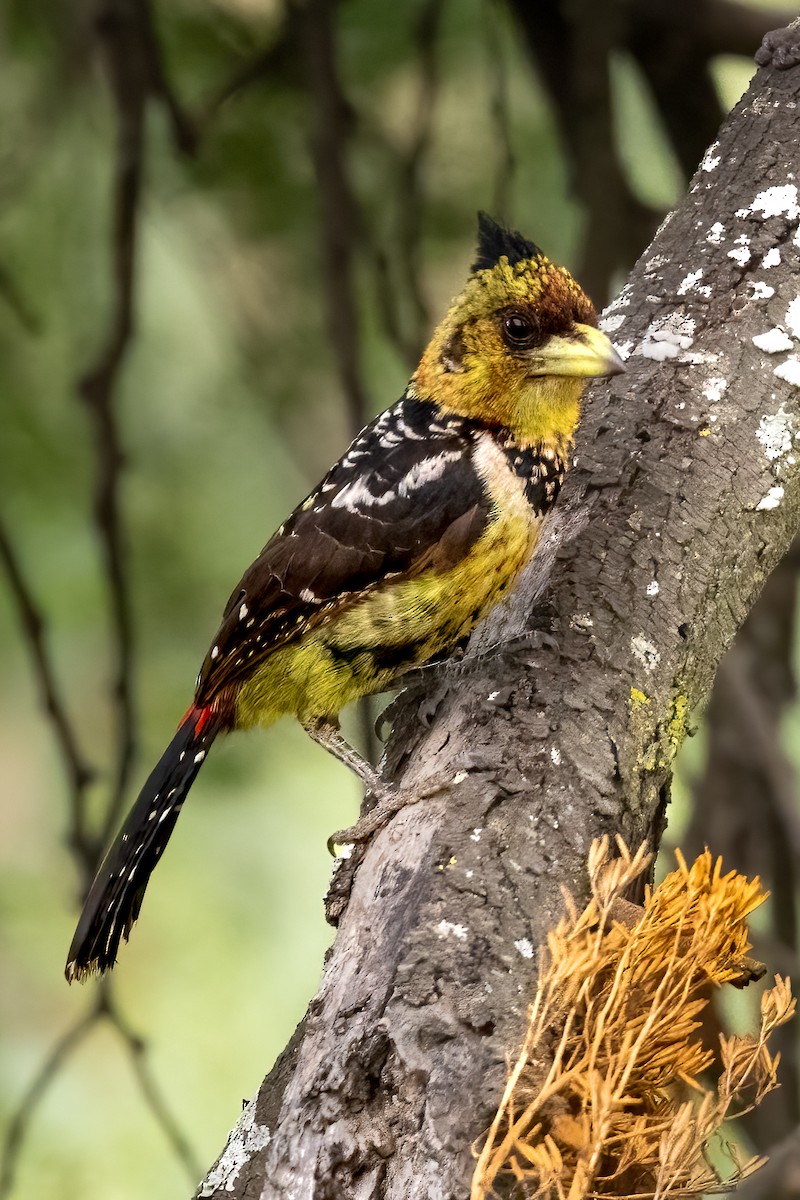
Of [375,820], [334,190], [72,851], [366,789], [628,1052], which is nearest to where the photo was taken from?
[628,1052]

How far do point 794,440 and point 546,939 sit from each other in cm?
72

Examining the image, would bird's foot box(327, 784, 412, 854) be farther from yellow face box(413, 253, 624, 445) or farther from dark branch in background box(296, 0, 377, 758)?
dark branch in background box(296, 0, 377, 758)

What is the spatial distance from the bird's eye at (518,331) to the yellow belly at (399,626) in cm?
17

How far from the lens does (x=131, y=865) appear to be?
137 centimetres

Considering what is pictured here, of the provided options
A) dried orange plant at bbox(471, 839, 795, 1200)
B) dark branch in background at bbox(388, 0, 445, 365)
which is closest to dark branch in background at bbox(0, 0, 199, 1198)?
dark branch in background at bbox(388, 0, 445, 365)

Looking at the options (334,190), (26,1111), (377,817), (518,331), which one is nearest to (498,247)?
(518,331)

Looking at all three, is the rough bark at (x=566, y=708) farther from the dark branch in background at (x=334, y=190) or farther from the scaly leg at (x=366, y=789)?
the dark branch in background at (x=334, y=190)

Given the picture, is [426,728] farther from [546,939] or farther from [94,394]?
[94,394]

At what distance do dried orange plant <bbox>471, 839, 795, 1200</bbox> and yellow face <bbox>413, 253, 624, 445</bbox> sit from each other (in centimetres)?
56

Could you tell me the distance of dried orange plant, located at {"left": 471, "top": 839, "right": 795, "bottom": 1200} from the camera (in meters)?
0.86

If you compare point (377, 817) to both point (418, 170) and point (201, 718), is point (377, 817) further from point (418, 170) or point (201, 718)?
point (418, 170)

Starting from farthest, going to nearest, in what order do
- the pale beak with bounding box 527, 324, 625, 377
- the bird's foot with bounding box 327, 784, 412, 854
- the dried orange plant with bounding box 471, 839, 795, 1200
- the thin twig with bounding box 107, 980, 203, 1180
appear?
the thin twig with bounding box 107, 980, 203, 1180 → the pale beak with bounding box 527, 324, 625, 377 → the bird's foot with bounding box 327, 784, 412, 854 → the dried orange plant with bounding box 471, 839, 795, 1200

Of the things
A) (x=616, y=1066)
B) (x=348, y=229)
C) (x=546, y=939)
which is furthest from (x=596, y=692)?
(x=348, y=229)

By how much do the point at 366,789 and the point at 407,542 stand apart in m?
0.27
